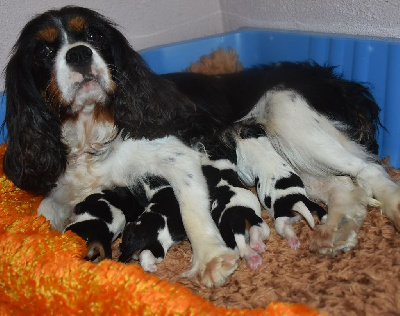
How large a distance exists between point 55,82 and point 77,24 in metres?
0.30

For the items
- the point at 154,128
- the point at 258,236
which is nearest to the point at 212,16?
the point at 154,128

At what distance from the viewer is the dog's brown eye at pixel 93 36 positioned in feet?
7.29

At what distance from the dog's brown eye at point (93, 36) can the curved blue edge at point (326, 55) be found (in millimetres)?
840

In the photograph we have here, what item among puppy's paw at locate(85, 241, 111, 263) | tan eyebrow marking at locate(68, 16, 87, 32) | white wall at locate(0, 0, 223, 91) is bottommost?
puppy's paw at locate(85, 241, 111, 263)

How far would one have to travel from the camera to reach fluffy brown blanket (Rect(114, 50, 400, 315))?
1.72 metres

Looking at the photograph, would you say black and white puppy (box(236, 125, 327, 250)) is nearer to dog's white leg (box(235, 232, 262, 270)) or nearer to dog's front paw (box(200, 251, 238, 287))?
dog's white leg (box(235, 232, 262, 270))

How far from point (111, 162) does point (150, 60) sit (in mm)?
1336

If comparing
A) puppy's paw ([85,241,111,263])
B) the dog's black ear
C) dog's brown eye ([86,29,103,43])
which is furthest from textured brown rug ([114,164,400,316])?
dog's brown eye ([86,29,103,43])

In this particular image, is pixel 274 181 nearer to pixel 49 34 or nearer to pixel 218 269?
pixel 218 269

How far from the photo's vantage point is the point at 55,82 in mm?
2072

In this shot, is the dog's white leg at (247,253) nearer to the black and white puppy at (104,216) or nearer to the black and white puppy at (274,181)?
the black and white puppy at (274,181)

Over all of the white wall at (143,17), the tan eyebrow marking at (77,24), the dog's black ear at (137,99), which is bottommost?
the dog's black ear at (137,99)

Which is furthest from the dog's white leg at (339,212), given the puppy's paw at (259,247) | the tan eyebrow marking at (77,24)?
the tan eyebrow marking at (77,24)

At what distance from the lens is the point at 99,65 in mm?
2092
